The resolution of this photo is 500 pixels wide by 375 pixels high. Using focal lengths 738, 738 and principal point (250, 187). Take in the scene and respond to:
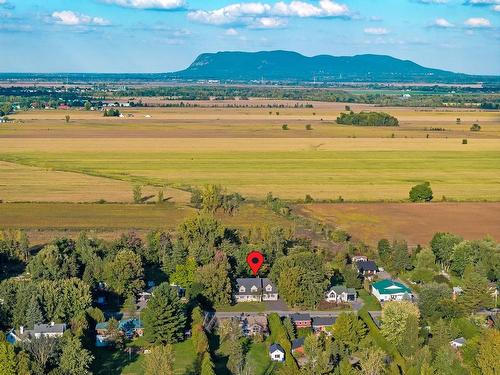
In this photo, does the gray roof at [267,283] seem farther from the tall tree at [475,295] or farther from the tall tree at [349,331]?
the tall tree at [475,295]

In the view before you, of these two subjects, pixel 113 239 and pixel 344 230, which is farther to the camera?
pixel 344 230

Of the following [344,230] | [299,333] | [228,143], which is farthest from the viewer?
[228,143]

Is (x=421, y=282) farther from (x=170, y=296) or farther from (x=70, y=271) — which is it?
(x=70, y=271)

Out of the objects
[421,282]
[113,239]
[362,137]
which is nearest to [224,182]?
[113,239]

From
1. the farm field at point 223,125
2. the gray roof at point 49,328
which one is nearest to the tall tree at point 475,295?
the gray roof at point 49,328

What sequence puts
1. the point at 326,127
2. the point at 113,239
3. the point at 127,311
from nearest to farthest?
the point at 127,311 → the point at 113,239 → the point at 326,127

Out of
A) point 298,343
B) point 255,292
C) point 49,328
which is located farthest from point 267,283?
point 49,328

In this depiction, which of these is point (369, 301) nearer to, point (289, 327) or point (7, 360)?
point (289, 327)

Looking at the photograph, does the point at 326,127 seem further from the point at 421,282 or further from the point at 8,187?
the point at 421,282
